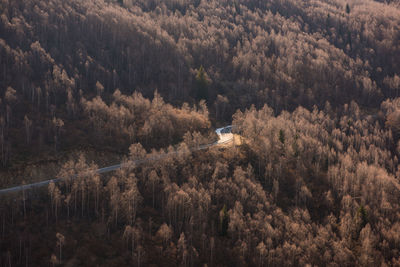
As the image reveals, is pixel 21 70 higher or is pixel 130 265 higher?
pixel 21 70

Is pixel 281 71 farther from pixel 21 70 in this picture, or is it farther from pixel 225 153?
pixel 21 70

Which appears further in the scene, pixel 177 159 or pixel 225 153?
pixel 225 153

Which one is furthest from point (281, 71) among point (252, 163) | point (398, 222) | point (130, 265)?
point (130, 265)

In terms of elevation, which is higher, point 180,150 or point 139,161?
point 180,150

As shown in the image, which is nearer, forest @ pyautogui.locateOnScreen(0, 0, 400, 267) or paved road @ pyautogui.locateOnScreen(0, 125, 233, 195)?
forest @ pyautogui.locateOnScreen(0, 0, 400, 267)

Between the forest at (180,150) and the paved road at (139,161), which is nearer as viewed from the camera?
the forest at (180,150)

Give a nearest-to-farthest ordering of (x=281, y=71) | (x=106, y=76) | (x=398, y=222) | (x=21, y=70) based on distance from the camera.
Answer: (x=398, y=222) → (x=21, y=70) → (x=106, y=76) → (x=281, y=71)

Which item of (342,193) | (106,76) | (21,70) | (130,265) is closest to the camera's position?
(130,265)

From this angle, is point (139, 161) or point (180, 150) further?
point (180, 150)
